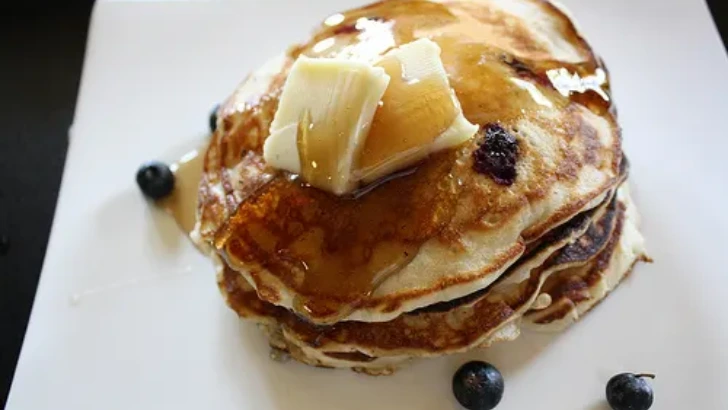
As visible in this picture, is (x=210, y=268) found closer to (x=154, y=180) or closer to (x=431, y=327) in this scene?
(x=154, y=180)

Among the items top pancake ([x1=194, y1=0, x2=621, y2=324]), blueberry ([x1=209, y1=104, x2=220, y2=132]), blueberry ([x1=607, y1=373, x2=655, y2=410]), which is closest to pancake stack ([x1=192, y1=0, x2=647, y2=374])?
top pancake ([x1=194, y1=0, x2=621, y2=324])

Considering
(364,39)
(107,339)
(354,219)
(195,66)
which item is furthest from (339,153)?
(195,66)

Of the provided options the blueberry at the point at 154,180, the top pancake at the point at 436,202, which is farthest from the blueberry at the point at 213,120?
the top pancake at the point at 436,202

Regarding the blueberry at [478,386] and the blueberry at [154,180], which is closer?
the blueberry at [478,386]

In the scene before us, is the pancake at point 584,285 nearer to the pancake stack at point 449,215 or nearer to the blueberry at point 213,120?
the pancake stack at point 449,215

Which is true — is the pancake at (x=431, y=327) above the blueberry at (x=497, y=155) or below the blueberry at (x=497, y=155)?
below

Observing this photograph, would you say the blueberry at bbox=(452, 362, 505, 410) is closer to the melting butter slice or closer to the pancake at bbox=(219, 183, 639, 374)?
the pancake at bbox=(219, 183, 639, 374)

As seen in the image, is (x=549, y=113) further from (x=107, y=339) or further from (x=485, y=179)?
(x=107, y=339)
